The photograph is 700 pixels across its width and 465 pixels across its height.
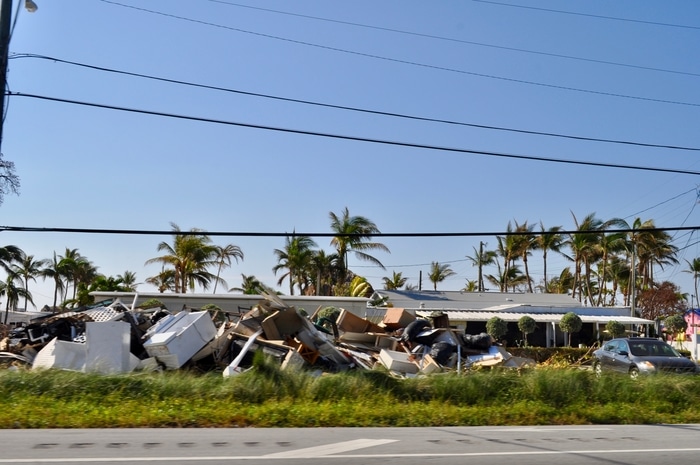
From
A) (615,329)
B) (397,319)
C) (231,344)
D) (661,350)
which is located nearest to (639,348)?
(661,350)

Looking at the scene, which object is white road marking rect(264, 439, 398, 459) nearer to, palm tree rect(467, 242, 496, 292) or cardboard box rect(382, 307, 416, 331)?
cardboard box rect(382, 307, 416, 331)

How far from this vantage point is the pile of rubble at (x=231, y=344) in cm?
1652

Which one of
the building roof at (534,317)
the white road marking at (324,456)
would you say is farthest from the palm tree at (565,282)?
the white road marking at (324,456)

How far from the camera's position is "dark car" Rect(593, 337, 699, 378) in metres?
20.7

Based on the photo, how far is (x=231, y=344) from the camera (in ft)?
60.2

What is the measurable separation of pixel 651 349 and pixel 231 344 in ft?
40.4

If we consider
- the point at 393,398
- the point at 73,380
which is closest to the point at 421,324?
the point at 393,398

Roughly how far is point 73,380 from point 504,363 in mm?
11295

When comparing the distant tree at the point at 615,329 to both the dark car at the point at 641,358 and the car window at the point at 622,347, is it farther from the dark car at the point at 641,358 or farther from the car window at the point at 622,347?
the car window at the point at 622,347

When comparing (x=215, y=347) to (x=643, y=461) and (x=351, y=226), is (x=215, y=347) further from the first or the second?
(x=351, y=226)

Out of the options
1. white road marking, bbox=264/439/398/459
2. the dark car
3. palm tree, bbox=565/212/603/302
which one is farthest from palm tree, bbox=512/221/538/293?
white road marking, bbox=264/439/398/459

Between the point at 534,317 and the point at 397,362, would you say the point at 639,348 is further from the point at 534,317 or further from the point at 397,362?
the point at 534,317

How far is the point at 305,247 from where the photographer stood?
4969cm

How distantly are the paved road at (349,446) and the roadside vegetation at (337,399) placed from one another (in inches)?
30.8
